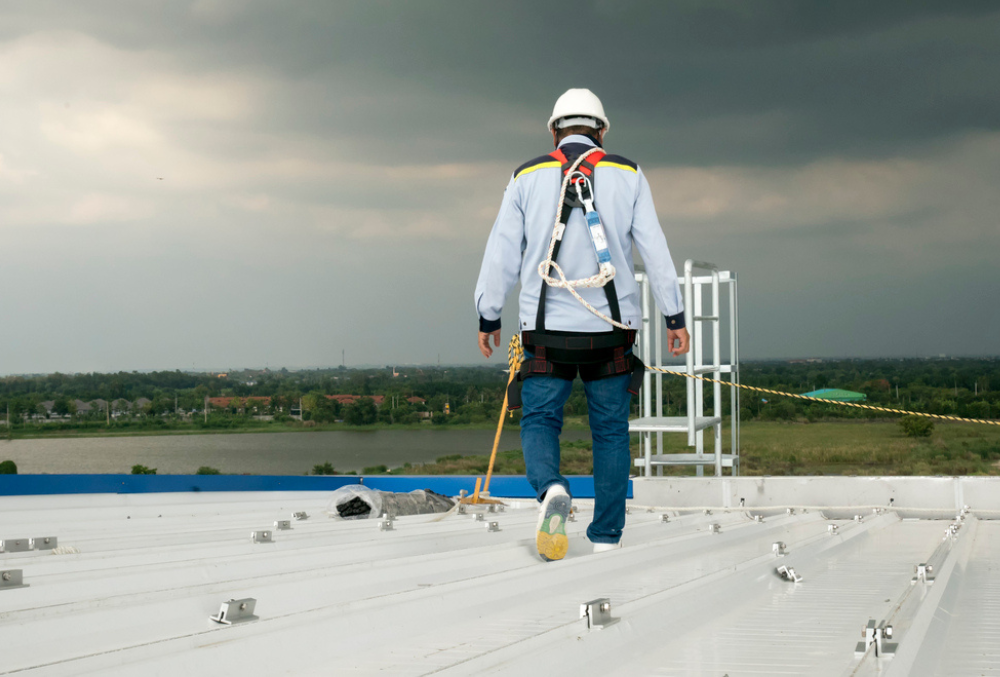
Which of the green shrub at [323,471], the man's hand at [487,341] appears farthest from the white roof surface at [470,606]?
the green shrub at [323,471]

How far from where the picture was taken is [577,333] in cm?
243

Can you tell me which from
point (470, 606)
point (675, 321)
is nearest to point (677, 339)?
point (675, 321)

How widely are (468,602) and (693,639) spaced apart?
15.2 inches

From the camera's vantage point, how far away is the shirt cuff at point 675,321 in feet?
8.44

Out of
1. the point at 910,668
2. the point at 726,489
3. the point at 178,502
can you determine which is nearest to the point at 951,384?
the point at 726,489

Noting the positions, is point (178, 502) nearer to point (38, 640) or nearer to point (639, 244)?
point (639, 244)

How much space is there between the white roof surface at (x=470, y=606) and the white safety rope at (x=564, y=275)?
2.18ft

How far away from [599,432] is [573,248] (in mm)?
537

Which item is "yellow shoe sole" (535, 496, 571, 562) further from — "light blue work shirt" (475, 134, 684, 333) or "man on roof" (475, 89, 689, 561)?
"light blue work shirt" (475, 134, 684, 333)

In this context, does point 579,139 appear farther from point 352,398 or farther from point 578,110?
point 352,398

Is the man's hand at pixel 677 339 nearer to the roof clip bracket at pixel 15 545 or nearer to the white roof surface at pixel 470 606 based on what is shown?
the white roof surface at pixel 470 606

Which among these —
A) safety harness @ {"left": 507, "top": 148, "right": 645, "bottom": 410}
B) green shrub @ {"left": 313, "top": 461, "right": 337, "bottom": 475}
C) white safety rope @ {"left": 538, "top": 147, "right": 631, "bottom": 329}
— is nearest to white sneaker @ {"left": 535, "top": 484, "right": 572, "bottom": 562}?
safety harness @ {"left": 507, "top": 148, "right": 645, "bottom": 410}

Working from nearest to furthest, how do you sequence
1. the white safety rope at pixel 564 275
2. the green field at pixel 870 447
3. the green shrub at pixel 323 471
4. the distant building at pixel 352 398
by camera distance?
1. the white safety rope at pixel 564 275
2. the green shrub at pixel 323 471
3. the green field at pixel 870 447
4. the distant building at pixel 352 398

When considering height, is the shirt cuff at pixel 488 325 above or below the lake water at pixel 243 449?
above
